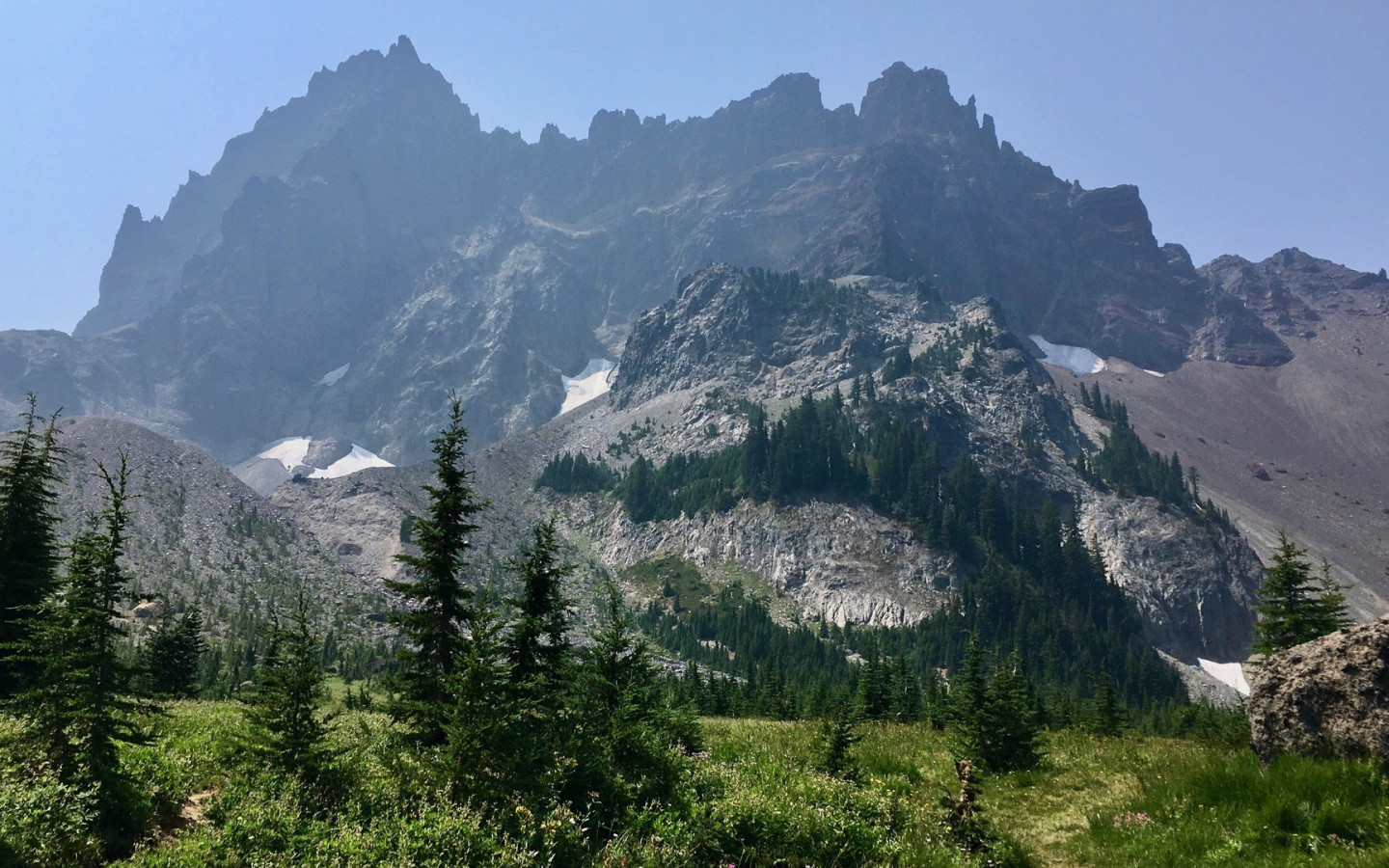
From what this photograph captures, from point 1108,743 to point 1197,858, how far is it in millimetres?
12539

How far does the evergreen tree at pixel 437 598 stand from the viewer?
19.0m

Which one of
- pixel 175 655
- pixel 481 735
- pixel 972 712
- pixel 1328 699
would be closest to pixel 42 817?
pixel 481 735

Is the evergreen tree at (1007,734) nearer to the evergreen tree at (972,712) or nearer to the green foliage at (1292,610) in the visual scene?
the evergreen tree at (972,712)

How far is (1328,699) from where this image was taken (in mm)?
12586

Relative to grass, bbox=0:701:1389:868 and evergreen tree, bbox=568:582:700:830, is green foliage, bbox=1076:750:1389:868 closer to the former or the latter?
grass, bbox=0:701:1389:868

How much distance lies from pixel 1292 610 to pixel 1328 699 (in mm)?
25115

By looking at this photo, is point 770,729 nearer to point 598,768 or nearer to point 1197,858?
point 598,768

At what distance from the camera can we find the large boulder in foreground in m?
12.0

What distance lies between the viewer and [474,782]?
1184 centimetres

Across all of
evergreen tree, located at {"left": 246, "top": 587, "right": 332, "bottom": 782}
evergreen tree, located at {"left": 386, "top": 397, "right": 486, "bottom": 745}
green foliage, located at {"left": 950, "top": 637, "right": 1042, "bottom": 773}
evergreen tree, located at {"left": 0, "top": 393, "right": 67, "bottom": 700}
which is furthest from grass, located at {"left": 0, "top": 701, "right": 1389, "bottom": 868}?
evergreen tree, located at {"left": 0, "top": 393, "right": 67, "bottom": 700}

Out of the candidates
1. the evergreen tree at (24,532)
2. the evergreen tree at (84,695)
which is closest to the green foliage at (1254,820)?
the evergreen tree at (84,695)

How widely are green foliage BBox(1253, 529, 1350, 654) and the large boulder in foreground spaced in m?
21.4

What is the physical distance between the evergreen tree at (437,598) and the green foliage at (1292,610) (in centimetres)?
3270

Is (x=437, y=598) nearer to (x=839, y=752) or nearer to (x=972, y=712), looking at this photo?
(x=839, y=752)
